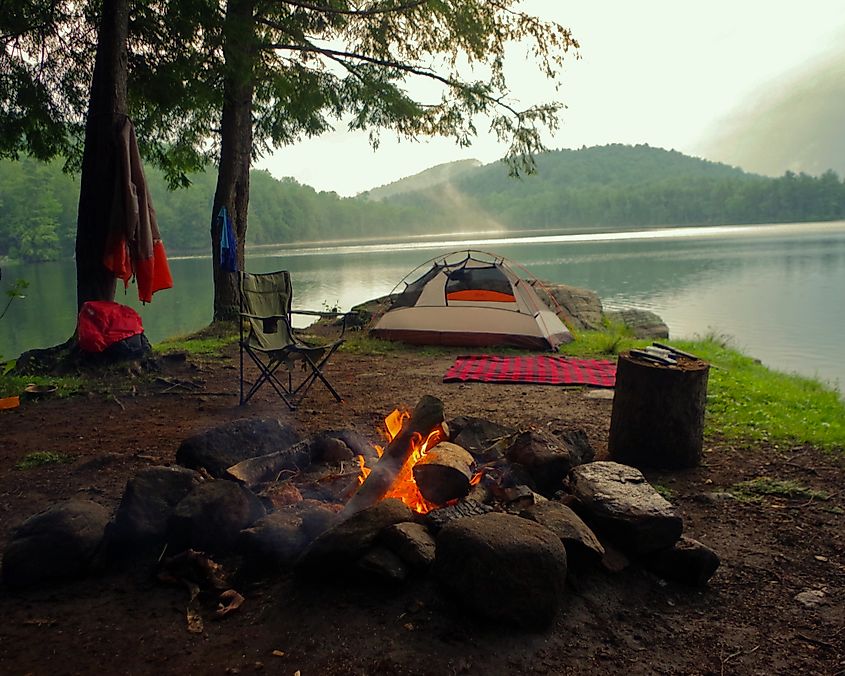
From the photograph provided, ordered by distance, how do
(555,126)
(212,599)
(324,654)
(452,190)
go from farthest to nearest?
1. (452,190)
2. (555,126)
3. (212,599)
4. (324,654)

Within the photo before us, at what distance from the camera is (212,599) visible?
6.93 ft

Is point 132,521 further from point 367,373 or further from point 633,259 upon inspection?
point 633,259

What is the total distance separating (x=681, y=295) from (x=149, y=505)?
20862 mm

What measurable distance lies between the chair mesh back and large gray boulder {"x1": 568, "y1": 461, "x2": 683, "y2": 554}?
280cm

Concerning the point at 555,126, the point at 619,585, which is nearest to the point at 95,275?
the point at 619,585

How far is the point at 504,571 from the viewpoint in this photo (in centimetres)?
199

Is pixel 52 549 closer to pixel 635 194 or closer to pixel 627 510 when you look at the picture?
pixel 627 510

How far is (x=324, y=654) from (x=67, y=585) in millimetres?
1108

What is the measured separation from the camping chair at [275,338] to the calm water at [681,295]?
7.76 meters

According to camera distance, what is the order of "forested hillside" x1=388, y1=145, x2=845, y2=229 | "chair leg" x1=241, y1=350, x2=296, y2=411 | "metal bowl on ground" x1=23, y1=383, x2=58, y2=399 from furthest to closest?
"forested hillside" x1=388, y1=145, x2=845, y2=229
"metal bowl on ground" x1=23, y1=383, x2=58, y2=399
"chair leg" x1=241, y1=350, x2=296, y2=411

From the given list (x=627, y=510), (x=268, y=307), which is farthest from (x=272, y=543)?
(x=268, y=307)

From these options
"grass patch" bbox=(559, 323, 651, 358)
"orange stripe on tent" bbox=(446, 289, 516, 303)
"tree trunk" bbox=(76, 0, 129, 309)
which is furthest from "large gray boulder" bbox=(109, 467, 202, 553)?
"orange stripe on tent" bbox=(446, 289, 516, 303)

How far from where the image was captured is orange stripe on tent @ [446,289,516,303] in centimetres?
795

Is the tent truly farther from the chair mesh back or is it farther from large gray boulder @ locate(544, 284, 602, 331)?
the chair mesh back
